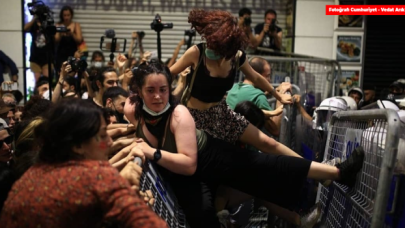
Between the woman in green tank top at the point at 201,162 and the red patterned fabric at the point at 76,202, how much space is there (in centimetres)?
117

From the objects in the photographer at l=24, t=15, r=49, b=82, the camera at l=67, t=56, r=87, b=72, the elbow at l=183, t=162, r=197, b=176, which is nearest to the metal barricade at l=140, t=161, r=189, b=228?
the elbow at l=183, t=162, r=197, b=176

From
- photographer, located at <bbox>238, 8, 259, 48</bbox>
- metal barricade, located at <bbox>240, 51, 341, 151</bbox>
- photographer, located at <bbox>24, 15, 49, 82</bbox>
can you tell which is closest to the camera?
metal barricade, located at <bbox>240, 51, 341, 151</bbox>

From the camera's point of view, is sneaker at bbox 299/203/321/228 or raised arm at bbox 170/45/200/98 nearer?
sneaker at bbox 299/203/321/228

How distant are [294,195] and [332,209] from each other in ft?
1.20

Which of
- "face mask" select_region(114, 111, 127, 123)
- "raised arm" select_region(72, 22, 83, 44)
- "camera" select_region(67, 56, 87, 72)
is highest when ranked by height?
"raised arm" select_region(72, 22, 83, 44)

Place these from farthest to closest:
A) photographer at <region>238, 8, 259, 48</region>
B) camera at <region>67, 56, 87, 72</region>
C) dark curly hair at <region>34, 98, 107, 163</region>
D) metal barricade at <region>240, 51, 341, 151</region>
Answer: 1. photographer at <region>238, 8, 259, 48</region>
2. metal barricade at <region>240, 51, 341, 151</region>
3. camera at <region>67, 56, 87, 72</region>
4. dark curly hair at <region>34, 98, 107, 163</region>

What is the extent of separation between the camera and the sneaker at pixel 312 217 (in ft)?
13.1

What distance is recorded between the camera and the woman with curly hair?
4.08m

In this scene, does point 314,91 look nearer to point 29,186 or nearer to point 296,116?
point 296,116

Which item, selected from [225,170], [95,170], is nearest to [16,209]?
[95,170]

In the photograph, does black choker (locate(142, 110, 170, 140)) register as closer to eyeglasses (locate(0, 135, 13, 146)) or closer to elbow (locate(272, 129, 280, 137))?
eyeglasses (locate(0, 135, 13, 146))

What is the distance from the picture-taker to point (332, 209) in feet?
12.9

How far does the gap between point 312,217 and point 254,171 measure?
2.07 ft

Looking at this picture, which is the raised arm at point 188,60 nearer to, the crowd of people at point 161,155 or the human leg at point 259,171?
the crowd of people at point 161,155
